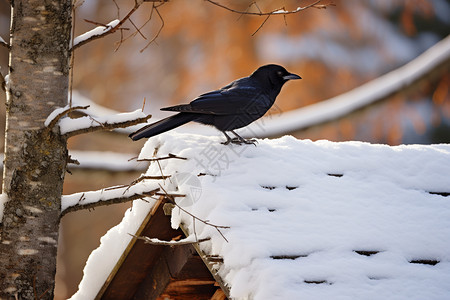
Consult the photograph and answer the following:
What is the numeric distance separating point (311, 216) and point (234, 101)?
129 cm

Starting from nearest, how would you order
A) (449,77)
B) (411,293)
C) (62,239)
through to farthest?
(411,293) < (449,77) < (62,239)

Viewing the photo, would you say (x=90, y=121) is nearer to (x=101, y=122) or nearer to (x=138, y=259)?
(x=101, y=122)

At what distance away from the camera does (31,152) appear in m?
2.64

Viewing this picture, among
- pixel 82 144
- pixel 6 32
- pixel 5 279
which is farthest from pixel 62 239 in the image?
pixel 5 279

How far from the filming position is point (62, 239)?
14.2 metres

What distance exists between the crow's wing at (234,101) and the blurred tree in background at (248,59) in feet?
9.04

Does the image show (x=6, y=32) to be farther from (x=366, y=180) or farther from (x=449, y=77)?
(x=366, y=180)

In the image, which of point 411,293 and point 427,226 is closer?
point 411,293

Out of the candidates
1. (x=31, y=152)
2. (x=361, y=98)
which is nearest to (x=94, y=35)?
(x=31, y=152)

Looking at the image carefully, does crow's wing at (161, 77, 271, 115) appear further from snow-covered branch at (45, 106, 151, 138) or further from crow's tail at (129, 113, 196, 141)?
snow-covered branch at (45, 106, 151, 138)

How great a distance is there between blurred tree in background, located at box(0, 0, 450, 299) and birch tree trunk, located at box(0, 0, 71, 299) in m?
4.39

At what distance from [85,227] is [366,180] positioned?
39.7ft

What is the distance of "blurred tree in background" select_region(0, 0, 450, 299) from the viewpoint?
924 centimetres

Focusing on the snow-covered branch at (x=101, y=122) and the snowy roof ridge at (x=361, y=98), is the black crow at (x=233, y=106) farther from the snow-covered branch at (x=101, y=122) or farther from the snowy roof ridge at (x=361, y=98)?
the snowy roof ridge at (x=361, y=98)
